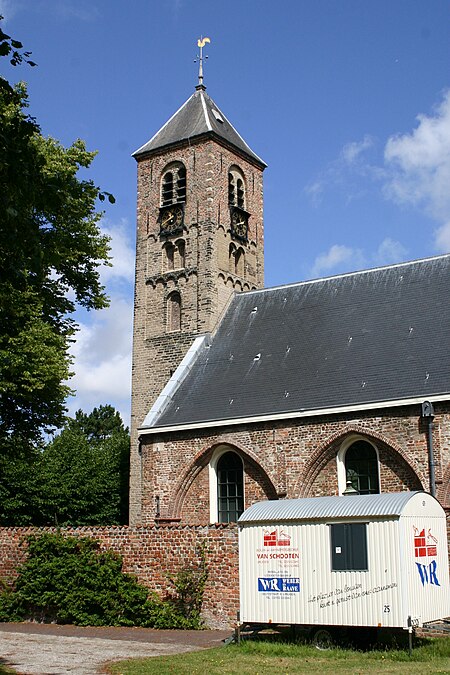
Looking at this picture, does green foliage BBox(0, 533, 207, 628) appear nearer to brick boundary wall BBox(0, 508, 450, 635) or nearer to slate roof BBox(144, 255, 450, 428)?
brick boundary wall BBox(0, 508, 450, 635)

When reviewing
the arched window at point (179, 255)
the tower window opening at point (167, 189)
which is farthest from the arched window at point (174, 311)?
the tower window opening at point (167, 189)

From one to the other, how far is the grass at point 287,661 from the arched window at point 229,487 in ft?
31.0

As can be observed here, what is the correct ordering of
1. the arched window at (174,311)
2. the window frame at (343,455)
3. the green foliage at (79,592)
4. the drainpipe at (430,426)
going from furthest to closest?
the arched window at (174,311), the window frame at (343,455), the drainpipe at (430,426), the green foliage at (79,592)

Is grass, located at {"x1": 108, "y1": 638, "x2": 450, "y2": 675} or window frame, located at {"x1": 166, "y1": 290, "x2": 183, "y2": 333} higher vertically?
window frame, located at {"x1": 166, "y1": 290, "x2": 183, "y2": 333}

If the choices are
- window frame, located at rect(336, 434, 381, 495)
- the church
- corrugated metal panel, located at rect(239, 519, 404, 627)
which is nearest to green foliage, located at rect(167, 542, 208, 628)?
the church

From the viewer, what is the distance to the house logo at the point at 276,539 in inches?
548

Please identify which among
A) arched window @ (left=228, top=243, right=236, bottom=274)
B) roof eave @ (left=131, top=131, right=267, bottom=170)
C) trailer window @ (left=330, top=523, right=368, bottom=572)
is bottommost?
trailer window @ (left=330, top=523, right=368, bottom=572)

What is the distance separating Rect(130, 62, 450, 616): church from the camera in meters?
20.6

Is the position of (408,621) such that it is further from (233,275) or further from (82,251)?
(233,275)

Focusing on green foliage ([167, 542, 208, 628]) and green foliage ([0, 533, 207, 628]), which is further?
green foliage ([0, 533, 207, 628])

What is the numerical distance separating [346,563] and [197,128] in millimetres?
20867

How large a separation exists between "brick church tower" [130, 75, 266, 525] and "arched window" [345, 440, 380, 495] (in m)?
8.03

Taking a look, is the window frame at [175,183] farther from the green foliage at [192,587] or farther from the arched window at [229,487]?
the green foliage at [192,587]

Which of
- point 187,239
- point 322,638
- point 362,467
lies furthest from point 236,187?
point 322,638
